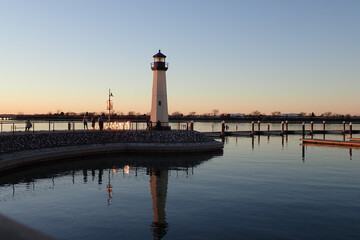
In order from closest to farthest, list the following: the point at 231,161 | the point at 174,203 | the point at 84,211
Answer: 1. the point at 84,211
2. the point at 174,203
3. the point at 231,161

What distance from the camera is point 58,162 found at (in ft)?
103

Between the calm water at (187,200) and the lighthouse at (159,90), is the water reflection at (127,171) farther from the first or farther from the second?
the lighthouse at (159,90)

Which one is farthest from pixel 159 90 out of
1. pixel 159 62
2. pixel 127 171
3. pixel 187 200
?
pixel 187 200

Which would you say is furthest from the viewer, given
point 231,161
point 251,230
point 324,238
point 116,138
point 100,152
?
point 116,138

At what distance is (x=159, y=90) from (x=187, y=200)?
1077 inches

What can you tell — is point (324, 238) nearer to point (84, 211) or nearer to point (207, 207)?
point (207, 207)

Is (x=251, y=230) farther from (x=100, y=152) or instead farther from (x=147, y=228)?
(x=100, y=152)

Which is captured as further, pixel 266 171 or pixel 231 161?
pixel 231 161

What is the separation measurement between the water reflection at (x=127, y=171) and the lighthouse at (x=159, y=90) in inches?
325

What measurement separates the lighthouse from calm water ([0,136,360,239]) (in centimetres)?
1401

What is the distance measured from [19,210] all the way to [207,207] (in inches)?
366

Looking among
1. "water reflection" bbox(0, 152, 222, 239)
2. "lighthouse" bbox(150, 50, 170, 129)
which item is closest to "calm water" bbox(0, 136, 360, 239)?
"water reflection" bbox(0, 152, 222, 239)

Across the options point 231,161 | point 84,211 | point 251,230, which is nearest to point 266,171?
point 231,161

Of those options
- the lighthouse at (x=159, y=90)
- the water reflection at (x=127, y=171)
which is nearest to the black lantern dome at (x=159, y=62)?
the lighthouse at (x=159, y=90)
